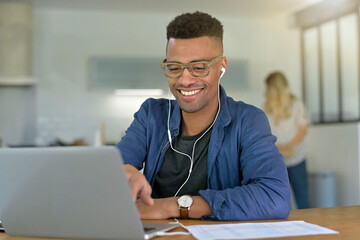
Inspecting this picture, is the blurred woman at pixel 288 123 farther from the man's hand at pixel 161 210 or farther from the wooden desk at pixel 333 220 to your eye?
the man's hand at pixel 161 210

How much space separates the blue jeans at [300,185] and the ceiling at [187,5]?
7.83ft

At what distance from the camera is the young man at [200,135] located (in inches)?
62.5

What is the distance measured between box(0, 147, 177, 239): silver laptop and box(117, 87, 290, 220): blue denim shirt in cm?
33

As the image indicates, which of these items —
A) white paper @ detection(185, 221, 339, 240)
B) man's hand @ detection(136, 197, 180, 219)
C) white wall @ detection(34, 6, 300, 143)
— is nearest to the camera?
white paper @ detection(185, 221, 339, 240)

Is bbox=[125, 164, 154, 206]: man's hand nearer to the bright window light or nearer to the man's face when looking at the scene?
the man's face

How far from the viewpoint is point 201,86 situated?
173 cm

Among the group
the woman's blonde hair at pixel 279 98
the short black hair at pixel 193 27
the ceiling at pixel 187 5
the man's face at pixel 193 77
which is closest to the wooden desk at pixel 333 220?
the man's face at pixel 193 77

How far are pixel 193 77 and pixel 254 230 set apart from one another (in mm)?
670

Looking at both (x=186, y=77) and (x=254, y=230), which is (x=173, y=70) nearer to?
(x=186, y=77)

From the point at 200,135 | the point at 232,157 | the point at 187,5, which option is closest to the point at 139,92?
the point at 187,5

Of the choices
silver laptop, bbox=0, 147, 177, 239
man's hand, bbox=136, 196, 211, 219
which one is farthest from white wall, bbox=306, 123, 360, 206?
silver laptop, bbox=0, 147, 177, 239

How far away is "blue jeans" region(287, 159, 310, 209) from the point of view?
461 centimetres

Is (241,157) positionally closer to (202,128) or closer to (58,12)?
(202,128)

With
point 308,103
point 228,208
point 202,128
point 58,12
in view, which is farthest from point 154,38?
point 228,208
